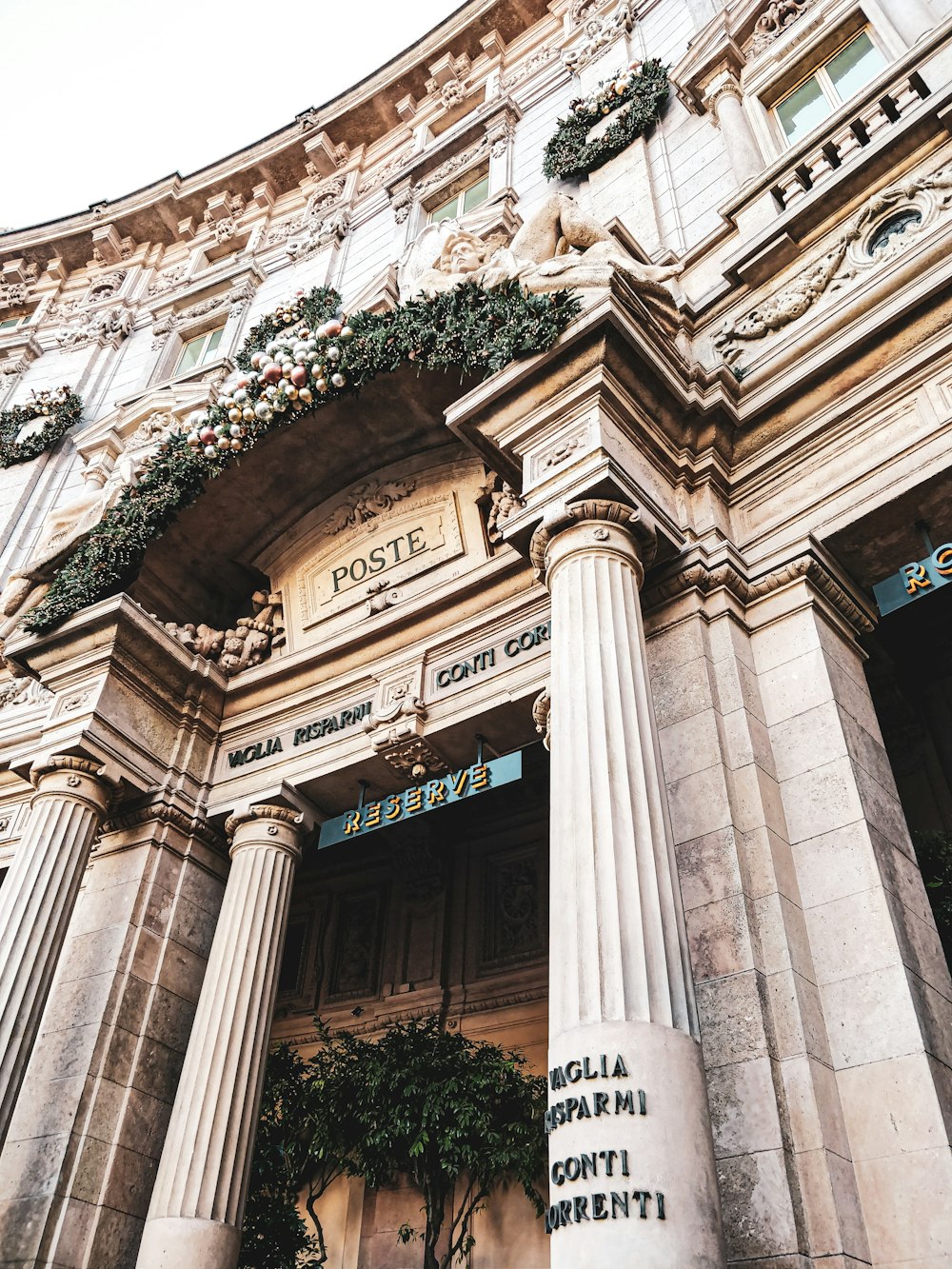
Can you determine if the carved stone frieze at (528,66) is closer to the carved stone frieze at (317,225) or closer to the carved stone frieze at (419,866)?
the carved stone frieze at (317,225)

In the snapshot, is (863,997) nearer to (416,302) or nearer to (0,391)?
(416,302)

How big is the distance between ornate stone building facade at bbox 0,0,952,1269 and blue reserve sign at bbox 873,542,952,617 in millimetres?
55

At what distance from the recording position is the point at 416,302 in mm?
11234

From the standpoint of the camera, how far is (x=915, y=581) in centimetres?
837

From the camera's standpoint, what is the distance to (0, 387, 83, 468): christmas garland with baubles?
21750mm

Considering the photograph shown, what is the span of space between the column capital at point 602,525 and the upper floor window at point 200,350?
666 inches

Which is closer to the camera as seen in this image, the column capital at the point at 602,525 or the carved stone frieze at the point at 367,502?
the column capital at the point at 602,525

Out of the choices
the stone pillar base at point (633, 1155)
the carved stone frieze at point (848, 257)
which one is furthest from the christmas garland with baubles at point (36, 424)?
the stone pillar base at point (633, 1155)

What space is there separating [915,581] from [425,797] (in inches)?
215

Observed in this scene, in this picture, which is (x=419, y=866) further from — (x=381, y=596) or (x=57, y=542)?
(x=57, y=542)

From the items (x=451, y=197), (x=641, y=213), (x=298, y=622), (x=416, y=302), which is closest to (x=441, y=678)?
(x=298, y=622)

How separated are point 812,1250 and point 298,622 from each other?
31.9 ft

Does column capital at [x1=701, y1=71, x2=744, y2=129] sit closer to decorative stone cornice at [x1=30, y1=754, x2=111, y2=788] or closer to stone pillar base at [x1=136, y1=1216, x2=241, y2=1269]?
decorative stone cornice at [x1=30, y1=754, x2=111, y2=788]

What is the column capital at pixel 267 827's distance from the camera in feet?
38.6
